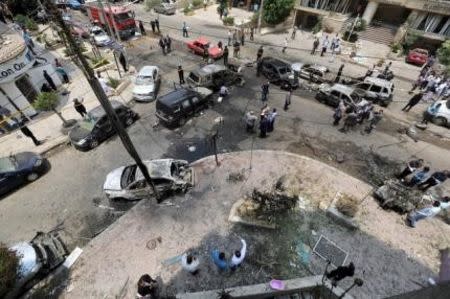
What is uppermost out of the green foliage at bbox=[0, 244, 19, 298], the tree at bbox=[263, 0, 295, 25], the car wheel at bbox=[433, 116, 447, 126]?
the tree at bbox=[263, 0, 295, 25]

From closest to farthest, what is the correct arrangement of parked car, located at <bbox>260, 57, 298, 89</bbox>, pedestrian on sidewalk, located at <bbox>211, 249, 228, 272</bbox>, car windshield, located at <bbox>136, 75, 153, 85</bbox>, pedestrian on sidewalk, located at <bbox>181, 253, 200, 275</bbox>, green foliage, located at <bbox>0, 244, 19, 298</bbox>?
green foliage, located at <bbox>0, 244, 19, 298</bbox> < pedestrian on sidewalk, located at <bbox>181, 253, 200, 275</bbox> < pedestrian on sidewalk, located at <bbox>211, 249, 228, 272</bbox> < car windshield, located at <bbox>136, 75, 153, 85</bbox> < parked car, located at <bbox>260, 57, 298, 89</bbox>

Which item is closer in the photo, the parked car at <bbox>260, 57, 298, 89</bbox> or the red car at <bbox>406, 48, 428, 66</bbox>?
the parked car at <bbox>260, 57, 298, 89</bbox>

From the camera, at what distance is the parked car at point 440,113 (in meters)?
16.0

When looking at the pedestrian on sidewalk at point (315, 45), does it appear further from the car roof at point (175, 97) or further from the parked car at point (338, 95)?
the car roof at point (175, 97)

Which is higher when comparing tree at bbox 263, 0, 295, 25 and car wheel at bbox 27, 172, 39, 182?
tree at bbox 263, 0, 295, 25

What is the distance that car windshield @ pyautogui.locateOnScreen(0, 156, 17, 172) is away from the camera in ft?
38.0

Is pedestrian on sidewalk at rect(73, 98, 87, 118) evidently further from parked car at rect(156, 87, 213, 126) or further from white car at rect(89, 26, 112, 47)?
white car at rect(89, 26, 112, 47)

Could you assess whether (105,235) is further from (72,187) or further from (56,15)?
(56,15)

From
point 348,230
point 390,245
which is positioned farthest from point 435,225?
point 348,230

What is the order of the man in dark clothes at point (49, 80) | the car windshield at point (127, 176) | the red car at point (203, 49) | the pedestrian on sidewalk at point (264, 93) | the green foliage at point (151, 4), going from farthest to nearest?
the green foliage at point (151, 4)
the red car at point (203, 49)
the man in dark clothes at point (49, 80)
the pedestrian on sidewalk at point (264, 93)
the car windshield at point (127, 176)

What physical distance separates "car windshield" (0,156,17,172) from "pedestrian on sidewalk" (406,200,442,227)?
703 inches

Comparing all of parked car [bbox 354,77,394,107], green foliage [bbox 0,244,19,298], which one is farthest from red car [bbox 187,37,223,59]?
green foliage [bbox 0,244,19,298]

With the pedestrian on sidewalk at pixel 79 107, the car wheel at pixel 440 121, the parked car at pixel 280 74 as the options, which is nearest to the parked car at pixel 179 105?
the pedestrian on sidewalk at pixel 79 107

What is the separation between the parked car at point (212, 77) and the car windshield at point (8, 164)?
11.2 meters
